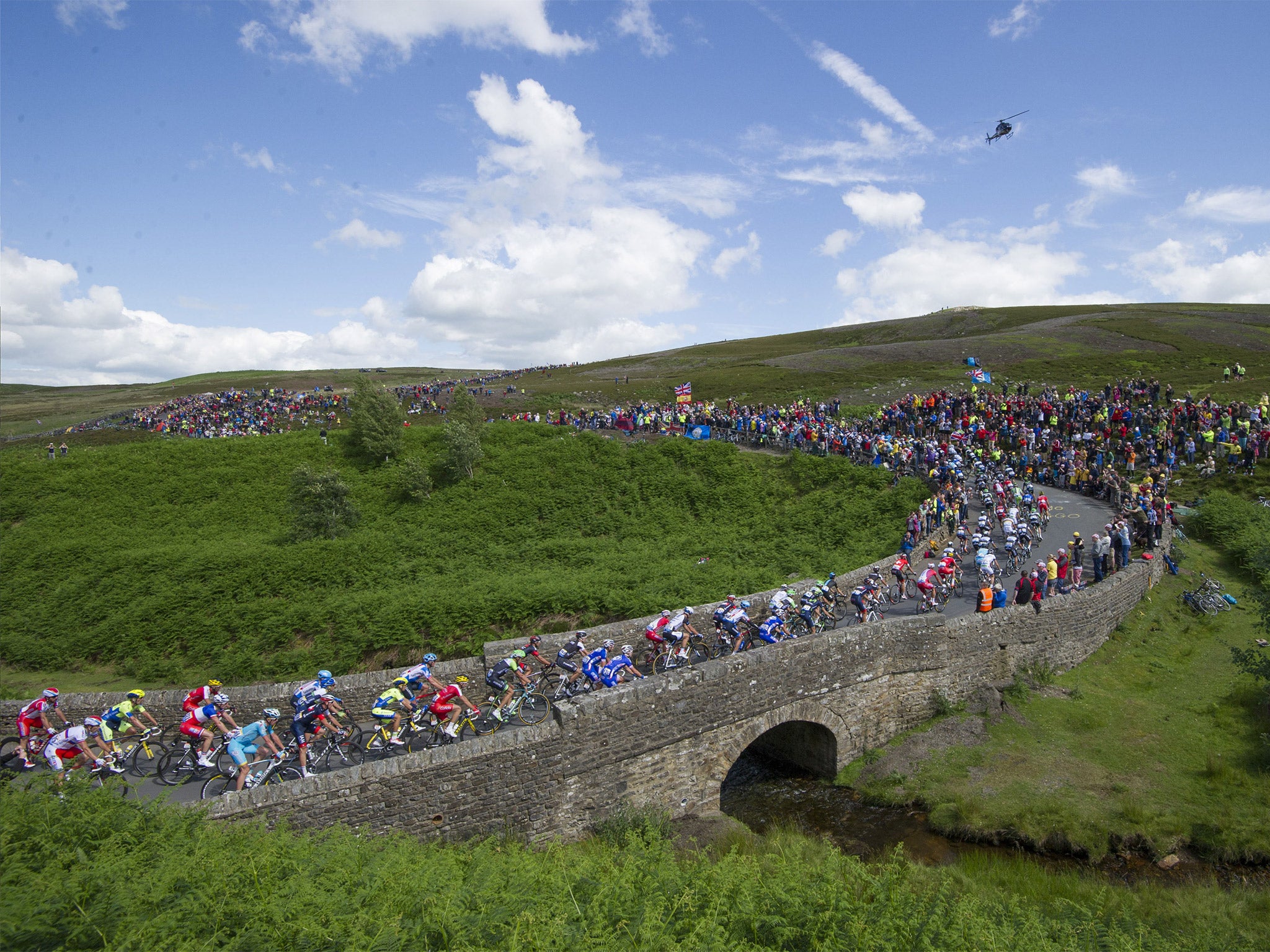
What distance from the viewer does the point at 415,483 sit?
36031 mm

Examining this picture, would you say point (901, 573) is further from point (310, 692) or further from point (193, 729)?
point (193, 729)

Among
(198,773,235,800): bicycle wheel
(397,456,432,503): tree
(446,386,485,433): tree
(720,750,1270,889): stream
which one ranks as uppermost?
(446,386,485,433): tree

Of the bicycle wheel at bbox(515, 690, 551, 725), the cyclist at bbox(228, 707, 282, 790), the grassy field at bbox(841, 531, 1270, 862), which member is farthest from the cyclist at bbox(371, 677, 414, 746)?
the grassy field at bbox(841, 531, 1270, 862)

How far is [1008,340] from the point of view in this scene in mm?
76500

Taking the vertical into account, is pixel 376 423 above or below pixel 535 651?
above

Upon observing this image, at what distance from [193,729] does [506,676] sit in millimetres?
5789

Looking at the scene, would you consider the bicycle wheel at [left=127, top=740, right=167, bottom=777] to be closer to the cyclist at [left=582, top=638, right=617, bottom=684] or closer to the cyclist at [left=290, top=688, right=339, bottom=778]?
the cyclist at [left=290, top=688, right=339, bottom=778]

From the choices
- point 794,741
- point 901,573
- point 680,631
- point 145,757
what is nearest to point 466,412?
point 901,573

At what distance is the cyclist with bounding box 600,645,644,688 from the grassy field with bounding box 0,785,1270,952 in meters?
4.05

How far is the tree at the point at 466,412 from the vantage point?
41031mm

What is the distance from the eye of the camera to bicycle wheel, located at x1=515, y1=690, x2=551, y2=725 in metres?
14.4

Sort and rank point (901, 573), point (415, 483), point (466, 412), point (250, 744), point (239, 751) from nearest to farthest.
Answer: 1. point (239, 751)
2. point (250, 744)
3. point (901, 573)
4. point (415, 483)
5. point (466, 412)

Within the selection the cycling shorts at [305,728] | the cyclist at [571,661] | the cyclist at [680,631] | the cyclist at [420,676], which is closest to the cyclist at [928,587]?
the cyclist at [680,631]

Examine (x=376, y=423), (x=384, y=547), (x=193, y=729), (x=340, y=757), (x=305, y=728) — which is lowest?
(x=340, y=757)
